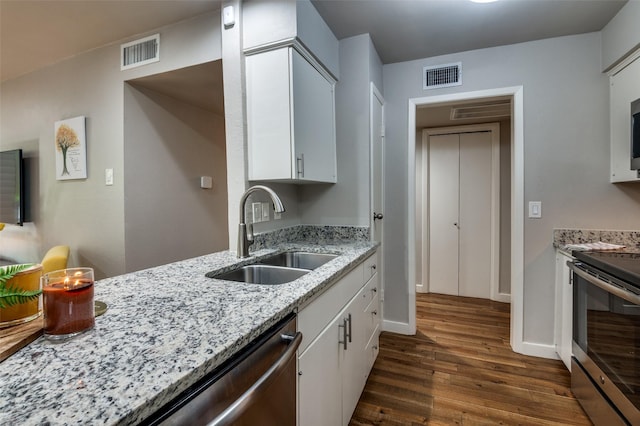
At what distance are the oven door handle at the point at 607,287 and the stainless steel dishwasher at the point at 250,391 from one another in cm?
136

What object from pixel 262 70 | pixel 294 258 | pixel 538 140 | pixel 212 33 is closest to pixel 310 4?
pixel 262 70

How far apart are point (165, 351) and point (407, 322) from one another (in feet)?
7.80

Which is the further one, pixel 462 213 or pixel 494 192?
pixel 462 213

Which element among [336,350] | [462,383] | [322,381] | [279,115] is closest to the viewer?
[322,381]

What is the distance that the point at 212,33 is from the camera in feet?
6.30

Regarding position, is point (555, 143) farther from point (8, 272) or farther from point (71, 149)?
point (71, 149)

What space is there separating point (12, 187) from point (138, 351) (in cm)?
350

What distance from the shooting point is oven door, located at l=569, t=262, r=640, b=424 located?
4.09ft

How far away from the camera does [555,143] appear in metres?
2.22

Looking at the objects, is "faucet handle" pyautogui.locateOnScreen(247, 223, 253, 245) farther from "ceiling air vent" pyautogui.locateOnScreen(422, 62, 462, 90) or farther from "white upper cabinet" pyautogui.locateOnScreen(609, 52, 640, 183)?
"white upper cabinet" pyautogui.locateOnScreen(609, 52, 640, 183)

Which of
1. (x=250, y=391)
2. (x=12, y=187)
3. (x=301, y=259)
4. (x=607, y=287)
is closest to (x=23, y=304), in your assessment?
(x=250, y=391)

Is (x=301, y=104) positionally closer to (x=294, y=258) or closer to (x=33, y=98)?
(x=294, y=258)

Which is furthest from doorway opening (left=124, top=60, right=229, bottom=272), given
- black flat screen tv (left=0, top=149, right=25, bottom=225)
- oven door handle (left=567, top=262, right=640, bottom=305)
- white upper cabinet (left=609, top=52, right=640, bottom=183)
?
white upper cabinet (left=609, top=52, right=640, bottom=183)

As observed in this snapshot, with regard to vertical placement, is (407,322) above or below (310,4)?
below
